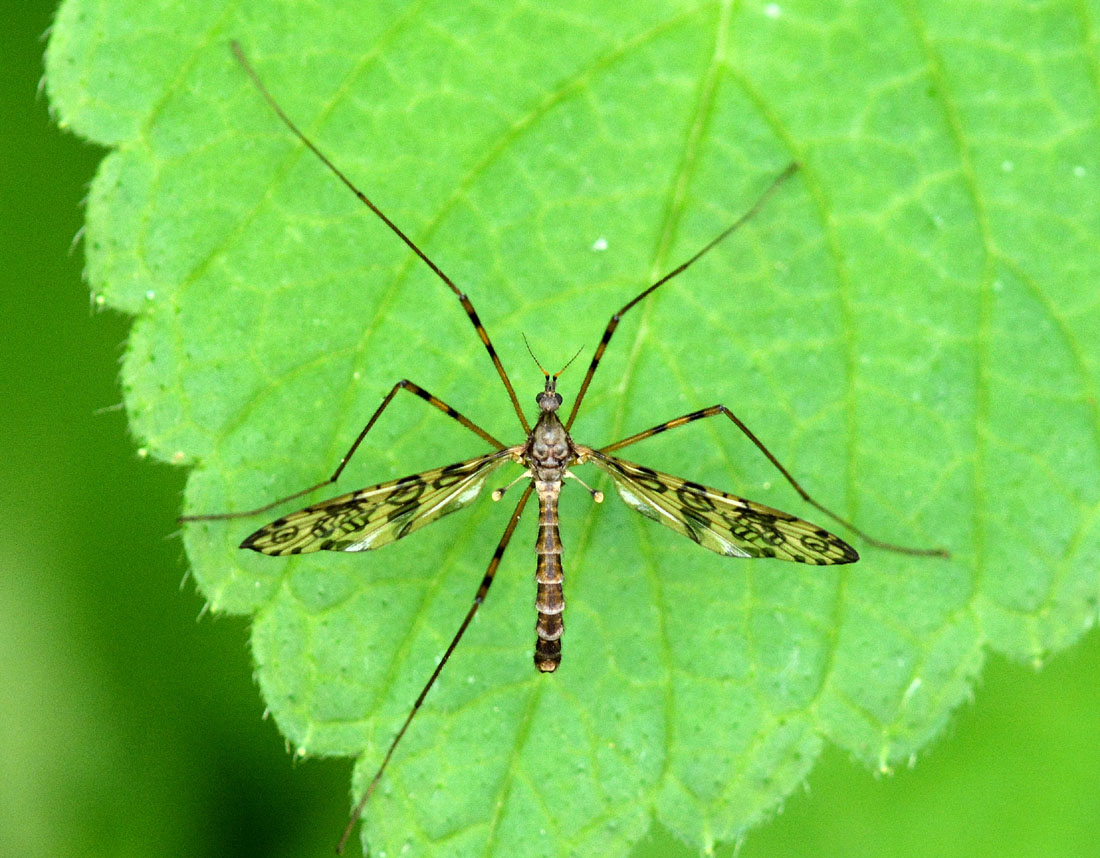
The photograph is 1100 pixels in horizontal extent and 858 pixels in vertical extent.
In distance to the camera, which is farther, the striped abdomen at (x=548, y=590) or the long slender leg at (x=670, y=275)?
the long slender leg at (x=670, y=275)

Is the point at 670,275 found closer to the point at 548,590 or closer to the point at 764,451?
the point at 764,451

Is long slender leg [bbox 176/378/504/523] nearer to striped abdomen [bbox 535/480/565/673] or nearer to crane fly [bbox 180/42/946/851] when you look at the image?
crane fly [bbox 180/42/946/851]

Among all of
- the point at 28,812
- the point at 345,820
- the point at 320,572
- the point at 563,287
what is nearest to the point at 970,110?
the point at 563,287

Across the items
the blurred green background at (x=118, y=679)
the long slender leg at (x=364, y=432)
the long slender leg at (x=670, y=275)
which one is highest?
the long slender leg at (x=670, y=275)

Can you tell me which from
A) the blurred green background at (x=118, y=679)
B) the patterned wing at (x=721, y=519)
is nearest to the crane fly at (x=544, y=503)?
the patterned wing at (x=721, y=519)

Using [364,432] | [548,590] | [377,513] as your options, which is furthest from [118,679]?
[548,590]

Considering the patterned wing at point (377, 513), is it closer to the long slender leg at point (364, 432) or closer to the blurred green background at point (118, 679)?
the long slender leg at point (364, 432)

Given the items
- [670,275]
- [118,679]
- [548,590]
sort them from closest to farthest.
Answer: [548,590]
[670,275]
[118,679]

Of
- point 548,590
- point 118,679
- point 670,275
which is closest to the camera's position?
point 548,590
